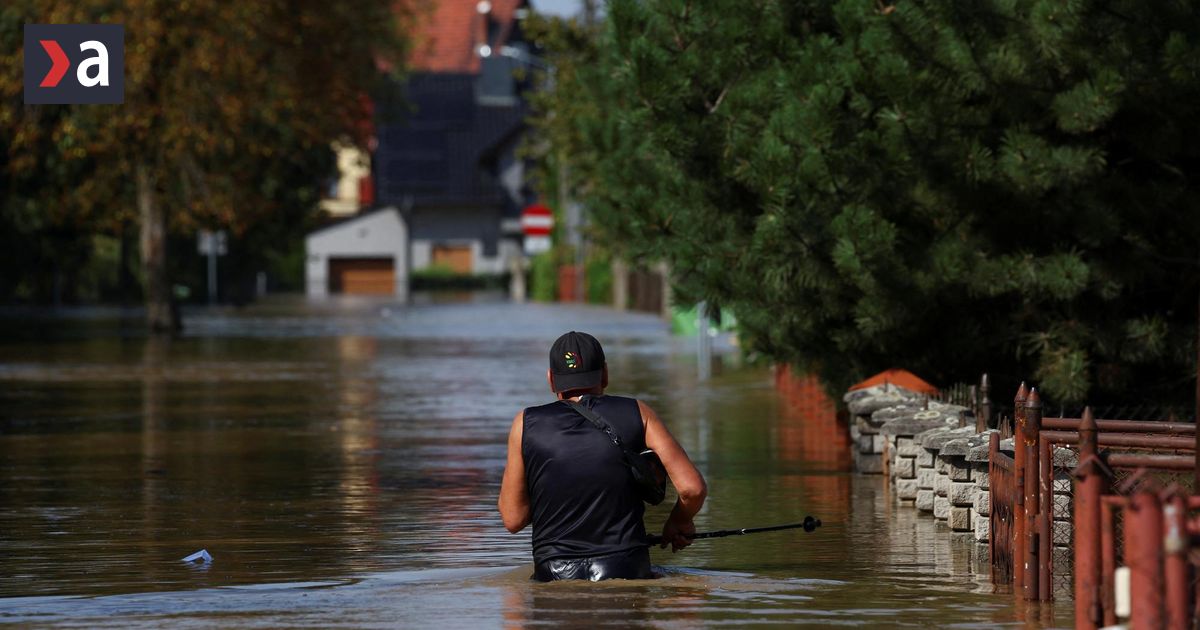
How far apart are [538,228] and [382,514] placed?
87752mm

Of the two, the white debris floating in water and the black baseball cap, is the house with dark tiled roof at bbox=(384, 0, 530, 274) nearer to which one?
the white debris floating in water

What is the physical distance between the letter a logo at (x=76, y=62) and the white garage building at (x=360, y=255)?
74.3 meters

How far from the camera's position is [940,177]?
17.5 meters

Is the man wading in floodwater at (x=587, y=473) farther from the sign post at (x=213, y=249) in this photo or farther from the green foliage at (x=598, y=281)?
the sign post at (x=213, y=249)

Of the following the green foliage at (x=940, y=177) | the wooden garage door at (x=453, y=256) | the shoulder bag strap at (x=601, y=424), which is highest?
the wooden garage door at (x=453, y=256)

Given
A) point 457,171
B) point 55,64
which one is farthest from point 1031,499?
point 457,171

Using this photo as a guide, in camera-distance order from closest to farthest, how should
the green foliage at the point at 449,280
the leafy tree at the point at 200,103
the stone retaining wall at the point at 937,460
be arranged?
the stone retaining wall at the point at 937,460
the leafy tree at the point at 200,103
the green foliage at the point at 449,280

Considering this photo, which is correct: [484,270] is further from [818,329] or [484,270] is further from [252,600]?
[252,600]

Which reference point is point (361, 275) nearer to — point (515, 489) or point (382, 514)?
point (382, 514)

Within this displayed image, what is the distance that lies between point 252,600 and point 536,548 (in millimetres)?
1356

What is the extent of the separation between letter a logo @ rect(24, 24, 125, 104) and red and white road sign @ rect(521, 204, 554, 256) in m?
53.7

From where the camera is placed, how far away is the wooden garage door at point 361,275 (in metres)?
124

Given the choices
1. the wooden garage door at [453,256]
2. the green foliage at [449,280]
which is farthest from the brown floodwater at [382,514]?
the wooden garage door at [453,256]

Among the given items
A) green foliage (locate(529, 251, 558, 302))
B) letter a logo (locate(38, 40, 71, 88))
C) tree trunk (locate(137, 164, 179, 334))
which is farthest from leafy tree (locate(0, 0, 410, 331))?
green foliage (locate(529, 251, 558, 302))
